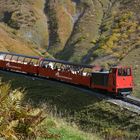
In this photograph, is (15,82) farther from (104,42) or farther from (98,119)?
(104,42)

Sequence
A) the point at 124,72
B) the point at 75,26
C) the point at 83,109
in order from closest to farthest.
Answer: the point at 83,109
the point at 124,72
the point at 75,26

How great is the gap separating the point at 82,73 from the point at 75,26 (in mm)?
83206

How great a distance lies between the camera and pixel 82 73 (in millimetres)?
39531

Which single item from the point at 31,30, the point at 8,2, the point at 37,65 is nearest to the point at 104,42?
the point at 31,30

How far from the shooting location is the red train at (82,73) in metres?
36.0

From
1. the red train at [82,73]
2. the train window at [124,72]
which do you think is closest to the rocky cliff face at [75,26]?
the red train at [82,73]

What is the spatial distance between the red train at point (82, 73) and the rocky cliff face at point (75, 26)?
41852mm

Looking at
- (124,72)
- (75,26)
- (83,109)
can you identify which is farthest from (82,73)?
(75,26)

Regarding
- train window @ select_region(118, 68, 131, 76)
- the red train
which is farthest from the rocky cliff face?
train window @ select_region(118, 68, 131, 76)

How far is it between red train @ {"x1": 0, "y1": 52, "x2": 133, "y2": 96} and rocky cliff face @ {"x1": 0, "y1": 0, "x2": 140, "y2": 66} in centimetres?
4185

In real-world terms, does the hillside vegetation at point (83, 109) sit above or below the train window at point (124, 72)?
below

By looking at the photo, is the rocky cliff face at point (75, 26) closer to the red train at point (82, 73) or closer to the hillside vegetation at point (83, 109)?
the red train at point (82, 73)

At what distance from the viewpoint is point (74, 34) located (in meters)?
117

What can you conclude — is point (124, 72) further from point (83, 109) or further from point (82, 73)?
point (83, 109)
